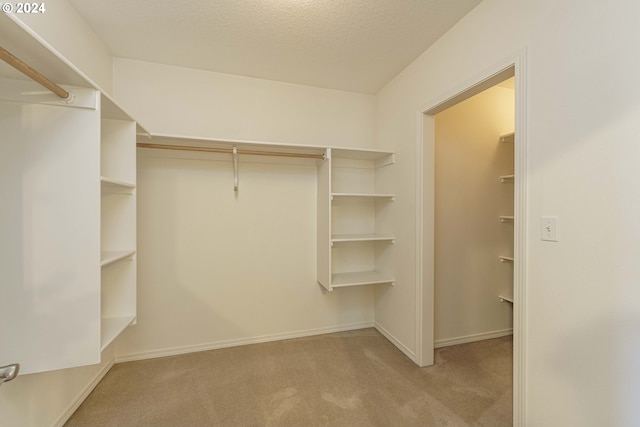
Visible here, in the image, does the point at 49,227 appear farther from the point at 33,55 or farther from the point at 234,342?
the point at 234,342

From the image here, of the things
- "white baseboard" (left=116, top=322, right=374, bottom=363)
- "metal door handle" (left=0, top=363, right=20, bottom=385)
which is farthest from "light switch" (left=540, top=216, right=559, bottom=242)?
"metal door handle" (left=0, top=363, right=20, bottom=385)

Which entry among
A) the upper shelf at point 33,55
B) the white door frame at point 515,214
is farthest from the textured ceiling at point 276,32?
the upper shelf at point 33,55

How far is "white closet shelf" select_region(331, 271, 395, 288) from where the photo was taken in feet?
7.66

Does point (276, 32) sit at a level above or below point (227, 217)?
above

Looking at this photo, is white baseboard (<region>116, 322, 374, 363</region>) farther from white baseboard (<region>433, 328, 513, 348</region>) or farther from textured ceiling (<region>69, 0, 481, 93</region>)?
textured ceiling (<region>69, 0, 481, 93</region>)

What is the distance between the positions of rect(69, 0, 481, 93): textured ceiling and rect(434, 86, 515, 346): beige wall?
84cm

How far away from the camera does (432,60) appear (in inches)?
77.7

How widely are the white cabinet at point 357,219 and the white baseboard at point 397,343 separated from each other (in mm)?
539

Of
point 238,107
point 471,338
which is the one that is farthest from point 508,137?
point 238,107

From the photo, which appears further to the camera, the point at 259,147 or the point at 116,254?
the point at 259,147

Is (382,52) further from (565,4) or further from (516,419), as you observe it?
(516,419)

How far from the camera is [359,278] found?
8.18 ft

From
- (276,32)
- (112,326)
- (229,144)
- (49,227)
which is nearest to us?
(49,227)

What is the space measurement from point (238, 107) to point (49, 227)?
5.53 feet
